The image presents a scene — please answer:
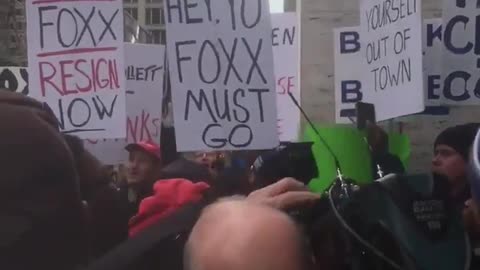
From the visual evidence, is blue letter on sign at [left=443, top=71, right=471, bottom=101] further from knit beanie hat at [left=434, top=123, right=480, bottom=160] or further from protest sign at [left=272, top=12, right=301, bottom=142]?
protest sign at [left=272, top=12, right=301, bottom=142]

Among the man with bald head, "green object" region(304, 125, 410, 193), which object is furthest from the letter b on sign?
the man with bald head

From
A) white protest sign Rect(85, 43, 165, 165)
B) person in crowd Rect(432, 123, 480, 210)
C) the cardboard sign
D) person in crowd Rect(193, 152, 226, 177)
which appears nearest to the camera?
person in crowd Rect(432, 123, 480, 210)

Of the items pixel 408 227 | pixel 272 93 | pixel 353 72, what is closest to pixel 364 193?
pixel 408 227

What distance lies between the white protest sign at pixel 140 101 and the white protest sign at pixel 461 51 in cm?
177

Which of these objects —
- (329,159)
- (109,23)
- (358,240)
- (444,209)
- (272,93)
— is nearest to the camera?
(358,240)

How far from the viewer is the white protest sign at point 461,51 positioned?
15.5 feet

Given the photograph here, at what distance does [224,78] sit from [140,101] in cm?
172

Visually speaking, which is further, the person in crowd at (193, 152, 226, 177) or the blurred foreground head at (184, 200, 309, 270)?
the person in crowd at (193, 152, 226, 177)

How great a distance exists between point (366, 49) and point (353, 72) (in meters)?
0.54

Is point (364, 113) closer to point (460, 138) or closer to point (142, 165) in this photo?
point (460, 138)

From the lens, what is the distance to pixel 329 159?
351 cm

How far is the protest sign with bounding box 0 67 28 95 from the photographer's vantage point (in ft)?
20.5

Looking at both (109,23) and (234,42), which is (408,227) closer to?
(234,42)

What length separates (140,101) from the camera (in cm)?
607
